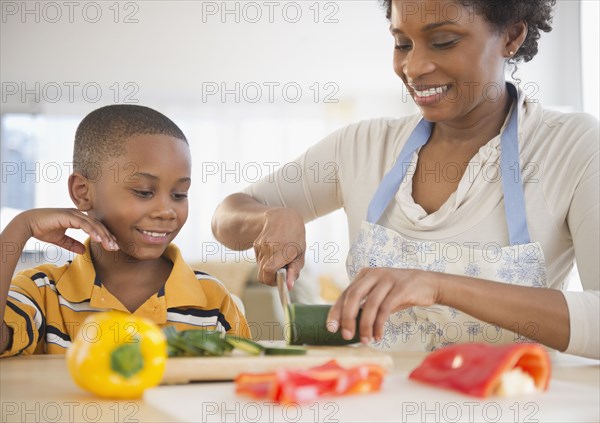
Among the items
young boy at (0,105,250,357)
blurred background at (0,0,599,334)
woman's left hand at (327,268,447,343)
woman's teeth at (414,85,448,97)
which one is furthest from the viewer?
blurred background at (0,0,599,334)

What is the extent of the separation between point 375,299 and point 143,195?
0.60 meters

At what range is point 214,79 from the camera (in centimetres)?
651

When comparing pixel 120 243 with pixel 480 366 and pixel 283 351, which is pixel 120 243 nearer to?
pixel 283 351

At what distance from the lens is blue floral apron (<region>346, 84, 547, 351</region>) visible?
1543 mm

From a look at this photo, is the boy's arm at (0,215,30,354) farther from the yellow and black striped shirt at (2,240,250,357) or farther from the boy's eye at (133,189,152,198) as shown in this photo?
the boy's eye at (133,189,152,198)

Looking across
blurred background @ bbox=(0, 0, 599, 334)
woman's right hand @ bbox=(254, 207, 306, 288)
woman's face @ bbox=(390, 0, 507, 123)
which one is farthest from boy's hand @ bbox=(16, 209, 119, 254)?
blurred background @ bbox=(0, 0, 599, 334)

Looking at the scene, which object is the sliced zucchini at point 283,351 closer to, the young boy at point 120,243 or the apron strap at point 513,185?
the young boy at point 120,243

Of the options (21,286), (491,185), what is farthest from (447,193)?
(21,286)

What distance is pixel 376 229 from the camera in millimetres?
1678

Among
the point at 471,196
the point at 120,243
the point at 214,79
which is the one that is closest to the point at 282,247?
the point at 120,243

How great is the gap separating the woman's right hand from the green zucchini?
180 millimetres

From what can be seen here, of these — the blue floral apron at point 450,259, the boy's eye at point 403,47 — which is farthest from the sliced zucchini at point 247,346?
the boy's eye at point 403,47

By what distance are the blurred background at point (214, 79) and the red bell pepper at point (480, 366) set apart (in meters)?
5.08

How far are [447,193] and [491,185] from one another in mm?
105
